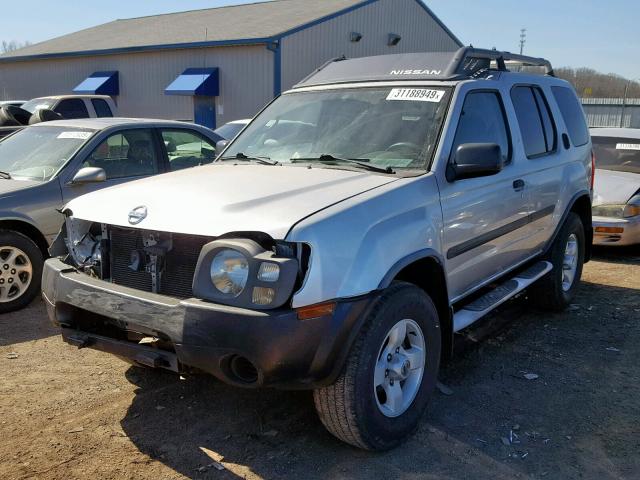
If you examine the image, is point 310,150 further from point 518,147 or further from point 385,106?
point 518,147

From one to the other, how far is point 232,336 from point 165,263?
0.67 metres

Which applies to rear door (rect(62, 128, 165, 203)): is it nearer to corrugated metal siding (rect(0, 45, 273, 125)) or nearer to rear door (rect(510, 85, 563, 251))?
rear door (rect(510, 85, 563, 251))

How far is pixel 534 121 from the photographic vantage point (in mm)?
5062

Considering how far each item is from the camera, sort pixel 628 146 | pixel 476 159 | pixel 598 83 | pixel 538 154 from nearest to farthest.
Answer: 1. pixel 476 159
2. pixel 538 154
3. pixel 628 146
4. pixel 598 83

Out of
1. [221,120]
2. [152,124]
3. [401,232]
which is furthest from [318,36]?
[401,232]

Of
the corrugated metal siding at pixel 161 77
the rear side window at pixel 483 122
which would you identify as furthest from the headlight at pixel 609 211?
the corrugated metal siding at pixel 161 77

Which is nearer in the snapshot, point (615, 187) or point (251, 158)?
point (251, 158)

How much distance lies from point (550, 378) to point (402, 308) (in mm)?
1697

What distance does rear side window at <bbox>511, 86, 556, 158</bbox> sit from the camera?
4.83 metres

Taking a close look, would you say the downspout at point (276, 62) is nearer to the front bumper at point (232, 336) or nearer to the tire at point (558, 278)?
the tire at point (558, 278)

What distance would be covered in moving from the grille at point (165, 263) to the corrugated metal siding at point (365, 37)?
1886 centimetres

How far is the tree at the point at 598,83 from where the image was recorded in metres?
32.8

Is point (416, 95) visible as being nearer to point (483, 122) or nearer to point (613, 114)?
point (483, 122)

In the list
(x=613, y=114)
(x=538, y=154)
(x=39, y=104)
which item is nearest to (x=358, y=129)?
(x=538, y=154)
